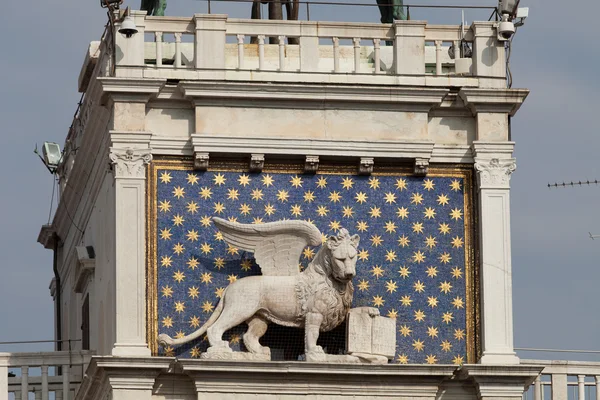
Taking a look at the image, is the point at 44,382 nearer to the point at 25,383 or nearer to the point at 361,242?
the point at 25,383

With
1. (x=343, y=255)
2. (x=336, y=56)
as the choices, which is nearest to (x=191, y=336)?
(x=343, y=255)

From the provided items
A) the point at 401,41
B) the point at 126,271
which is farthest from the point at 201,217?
the point at 401,41

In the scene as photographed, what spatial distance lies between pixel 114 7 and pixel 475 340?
642 cm

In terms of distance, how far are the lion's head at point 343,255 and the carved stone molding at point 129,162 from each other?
8.49ft

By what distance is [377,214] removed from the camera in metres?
35.6

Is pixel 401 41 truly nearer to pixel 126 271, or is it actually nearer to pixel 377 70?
pixel 377 70

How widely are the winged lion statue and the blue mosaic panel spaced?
0.78ft

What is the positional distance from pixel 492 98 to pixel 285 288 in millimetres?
3750

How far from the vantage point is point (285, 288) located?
34.9m

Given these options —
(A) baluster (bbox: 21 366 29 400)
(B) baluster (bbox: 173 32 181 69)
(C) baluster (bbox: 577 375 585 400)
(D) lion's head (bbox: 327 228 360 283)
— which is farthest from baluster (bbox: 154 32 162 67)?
(C) baluster (bbox: 577 375 585 400)

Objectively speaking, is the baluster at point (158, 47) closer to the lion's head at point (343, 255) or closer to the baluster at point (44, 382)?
the lion's head at point (343, 255)

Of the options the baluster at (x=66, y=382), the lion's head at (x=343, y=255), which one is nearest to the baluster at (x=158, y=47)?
the lion's head at (x=343, y=255)

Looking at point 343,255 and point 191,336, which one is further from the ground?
point 343,255

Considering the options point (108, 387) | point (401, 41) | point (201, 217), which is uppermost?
point (401, 41)
